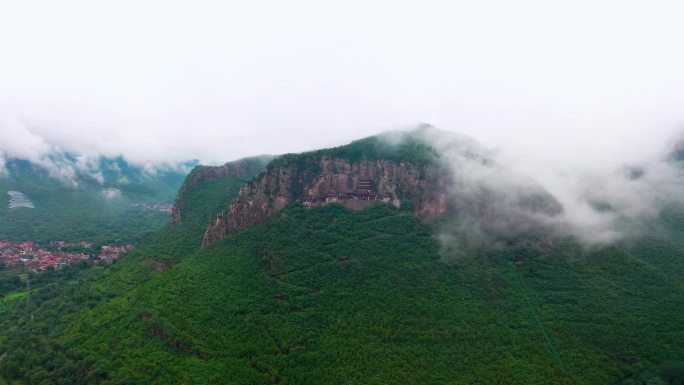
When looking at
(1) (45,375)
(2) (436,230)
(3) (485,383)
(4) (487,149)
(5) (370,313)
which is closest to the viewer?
(3) (485,383)

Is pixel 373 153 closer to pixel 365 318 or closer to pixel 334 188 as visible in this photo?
pixel 334 188

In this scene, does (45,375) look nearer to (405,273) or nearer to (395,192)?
(405,273)

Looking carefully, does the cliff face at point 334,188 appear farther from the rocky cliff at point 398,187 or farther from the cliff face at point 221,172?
the cliff face at point 221,172

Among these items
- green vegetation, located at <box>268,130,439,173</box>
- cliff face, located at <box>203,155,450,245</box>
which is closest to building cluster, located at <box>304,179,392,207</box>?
cliff face, located at <box>203,155,450,245</box>

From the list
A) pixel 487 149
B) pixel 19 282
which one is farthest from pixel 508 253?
pixel 19 282

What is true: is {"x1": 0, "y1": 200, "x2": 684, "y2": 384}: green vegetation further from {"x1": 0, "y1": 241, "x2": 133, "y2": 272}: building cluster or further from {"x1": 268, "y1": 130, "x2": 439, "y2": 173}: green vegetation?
{"x1": 0, "y1": 241, "x2": 133, "y2": 272}: building cluster

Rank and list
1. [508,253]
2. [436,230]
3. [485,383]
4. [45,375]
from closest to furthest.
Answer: [485,383] → [45,375] → [508,253] → [436,230]
